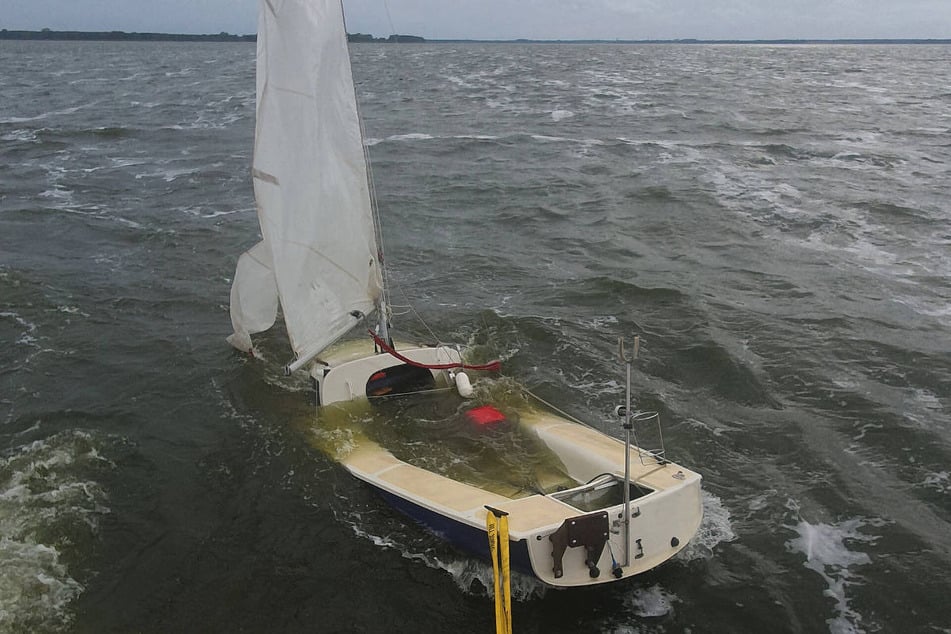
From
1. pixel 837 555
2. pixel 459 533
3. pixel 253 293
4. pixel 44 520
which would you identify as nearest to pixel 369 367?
pixel 253 293

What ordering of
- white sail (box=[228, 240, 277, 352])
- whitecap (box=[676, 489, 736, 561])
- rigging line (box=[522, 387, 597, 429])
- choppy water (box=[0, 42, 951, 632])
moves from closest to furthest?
choppy water (box=[0, 42, 951, 632])
whitecap (box=[676, 489, 736, 561])
rigging line (box=[522, 387, 597, 429])
white sail (box=[228, 240, 277, 352])

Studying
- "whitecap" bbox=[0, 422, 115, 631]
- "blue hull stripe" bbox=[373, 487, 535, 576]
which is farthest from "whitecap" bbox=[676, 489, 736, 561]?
"whitecap" bbox=[0, 422, 115, 631]

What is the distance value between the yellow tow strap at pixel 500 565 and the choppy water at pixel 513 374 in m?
1.13

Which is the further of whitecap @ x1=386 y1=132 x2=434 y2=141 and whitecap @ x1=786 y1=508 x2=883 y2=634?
whitecap @ x1=386 y1=132 x2=434 y2=141

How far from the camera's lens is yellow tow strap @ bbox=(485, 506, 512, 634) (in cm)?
827

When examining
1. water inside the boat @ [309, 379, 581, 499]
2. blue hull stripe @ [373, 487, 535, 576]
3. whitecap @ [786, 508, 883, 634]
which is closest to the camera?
blue hull stripe @ [373, 487, 535, 576]

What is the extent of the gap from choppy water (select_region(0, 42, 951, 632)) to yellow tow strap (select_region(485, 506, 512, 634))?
3.71ft

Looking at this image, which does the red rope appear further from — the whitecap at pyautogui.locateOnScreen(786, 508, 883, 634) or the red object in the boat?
the whitecap at pyautogui.locateOnScreen(786, 508, 883, 634)

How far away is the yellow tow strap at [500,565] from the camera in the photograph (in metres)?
8.27

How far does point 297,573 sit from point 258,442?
3683mm

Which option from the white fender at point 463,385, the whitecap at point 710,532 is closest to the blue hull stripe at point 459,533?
the whitecap at point 710,532

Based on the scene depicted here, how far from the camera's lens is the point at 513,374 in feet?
53.1

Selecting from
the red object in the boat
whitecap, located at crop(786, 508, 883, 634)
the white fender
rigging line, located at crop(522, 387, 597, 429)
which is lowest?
whitecap, located at crop(786, 508, 883, 634)

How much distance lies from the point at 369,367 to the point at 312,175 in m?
3.54
